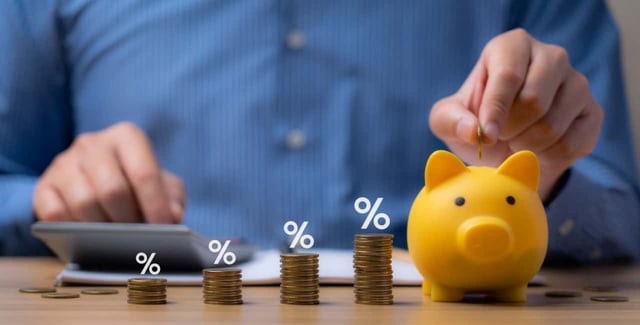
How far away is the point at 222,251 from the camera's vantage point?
0.83 meters

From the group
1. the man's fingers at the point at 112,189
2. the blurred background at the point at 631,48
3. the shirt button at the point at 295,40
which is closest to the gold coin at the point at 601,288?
the man's fingers at the point at 112,189

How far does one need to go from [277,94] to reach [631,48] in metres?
0.75

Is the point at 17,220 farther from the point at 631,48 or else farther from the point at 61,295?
the point at 631,48

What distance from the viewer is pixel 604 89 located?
1416 millimetres

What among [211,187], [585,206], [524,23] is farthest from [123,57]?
[585,206]

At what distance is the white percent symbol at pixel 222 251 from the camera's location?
2.68ft

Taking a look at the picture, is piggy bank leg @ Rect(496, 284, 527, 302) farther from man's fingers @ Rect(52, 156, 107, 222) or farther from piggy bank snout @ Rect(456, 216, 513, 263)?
man's fingers @ Rect(52, 156, 107, 222)

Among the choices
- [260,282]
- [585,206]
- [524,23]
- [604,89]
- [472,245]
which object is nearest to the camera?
[472,245]

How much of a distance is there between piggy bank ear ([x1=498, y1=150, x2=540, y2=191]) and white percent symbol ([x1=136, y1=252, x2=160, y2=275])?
1.17ft

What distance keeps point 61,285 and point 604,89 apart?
1.05 meters

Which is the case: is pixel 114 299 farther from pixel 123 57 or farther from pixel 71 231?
pixel 123 57

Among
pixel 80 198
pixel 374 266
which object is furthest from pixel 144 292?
pixel 80 198

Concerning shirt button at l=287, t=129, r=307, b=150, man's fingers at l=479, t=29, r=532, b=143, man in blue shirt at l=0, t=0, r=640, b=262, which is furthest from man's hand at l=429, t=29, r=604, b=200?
shirt button at l=287, t=129, r=307, b=150

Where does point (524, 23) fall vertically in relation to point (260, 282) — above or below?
above
